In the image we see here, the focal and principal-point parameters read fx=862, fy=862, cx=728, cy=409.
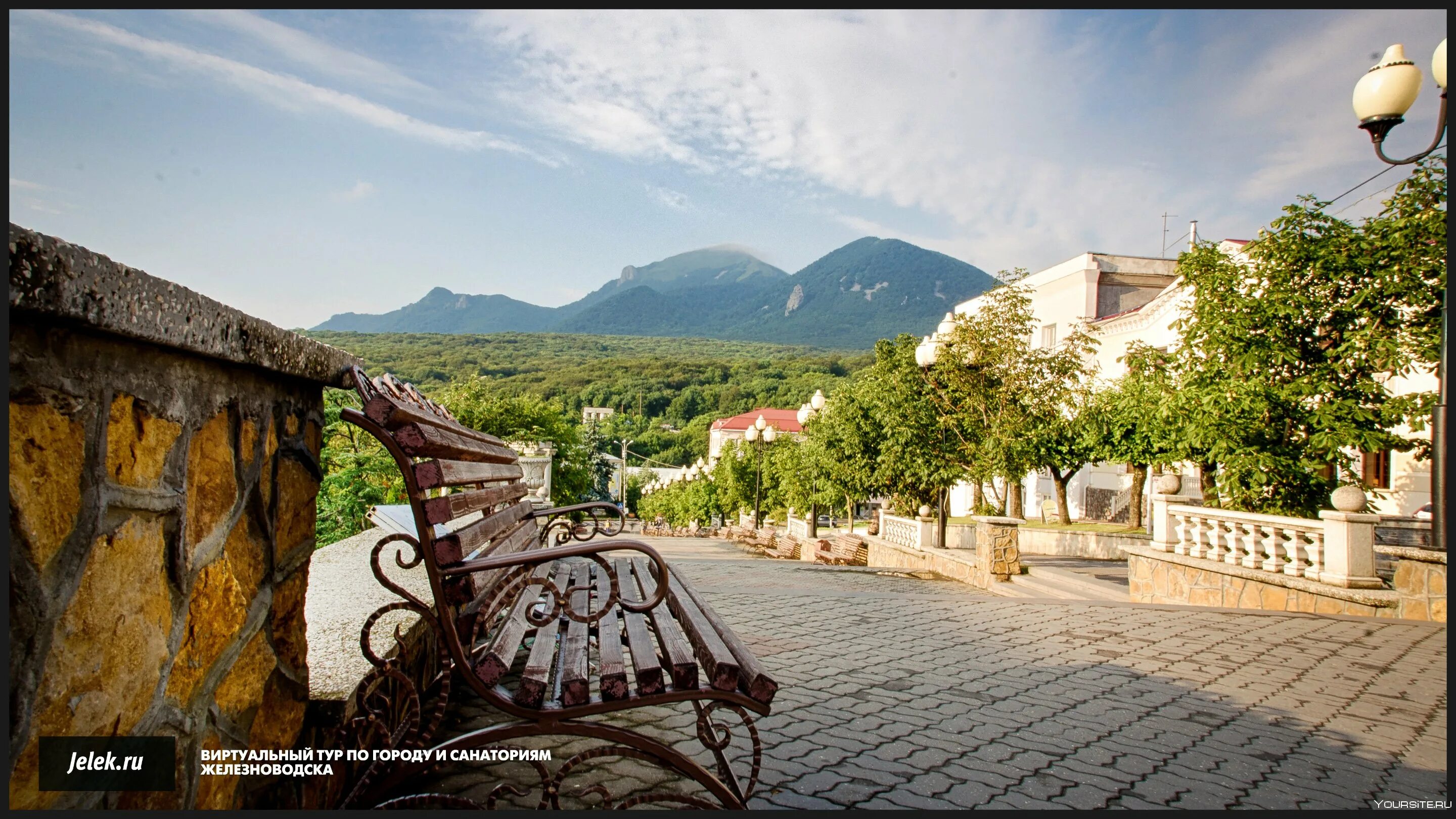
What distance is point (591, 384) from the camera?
4001 inches

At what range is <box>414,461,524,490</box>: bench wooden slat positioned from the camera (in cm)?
215

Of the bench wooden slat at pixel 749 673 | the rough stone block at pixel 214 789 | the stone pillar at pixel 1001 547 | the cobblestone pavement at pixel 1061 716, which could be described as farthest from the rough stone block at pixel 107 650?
the stone pillar at pixel 1001 547

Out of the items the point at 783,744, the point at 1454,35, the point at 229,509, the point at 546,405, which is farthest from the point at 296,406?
the point at 546,405

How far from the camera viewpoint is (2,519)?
44.4 inches

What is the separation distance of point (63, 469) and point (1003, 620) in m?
6.72

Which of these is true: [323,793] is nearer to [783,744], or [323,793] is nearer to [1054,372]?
[783,744]

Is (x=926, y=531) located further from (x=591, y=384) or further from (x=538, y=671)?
(x=591, y=384)

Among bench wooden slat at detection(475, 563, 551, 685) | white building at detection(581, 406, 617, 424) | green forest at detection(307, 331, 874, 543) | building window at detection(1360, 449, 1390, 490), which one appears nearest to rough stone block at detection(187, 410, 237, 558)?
bench wooden slat at detection(475, 563, 551, 685)

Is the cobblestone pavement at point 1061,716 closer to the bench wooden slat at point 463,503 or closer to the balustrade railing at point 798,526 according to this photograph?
the bench wooden slat at point 463,503

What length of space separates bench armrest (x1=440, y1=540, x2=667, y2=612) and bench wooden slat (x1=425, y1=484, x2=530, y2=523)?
137 mm

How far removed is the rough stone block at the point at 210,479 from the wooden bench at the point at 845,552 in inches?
613

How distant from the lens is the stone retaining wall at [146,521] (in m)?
1.18

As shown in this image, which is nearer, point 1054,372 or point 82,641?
point 82,641

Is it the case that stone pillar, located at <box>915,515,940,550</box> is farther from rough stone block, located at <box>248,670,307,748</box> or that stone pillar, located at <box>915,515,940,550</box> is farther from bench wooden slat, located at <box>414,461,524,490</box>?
rough stone block, located at <box>248,670,307,748</box>
